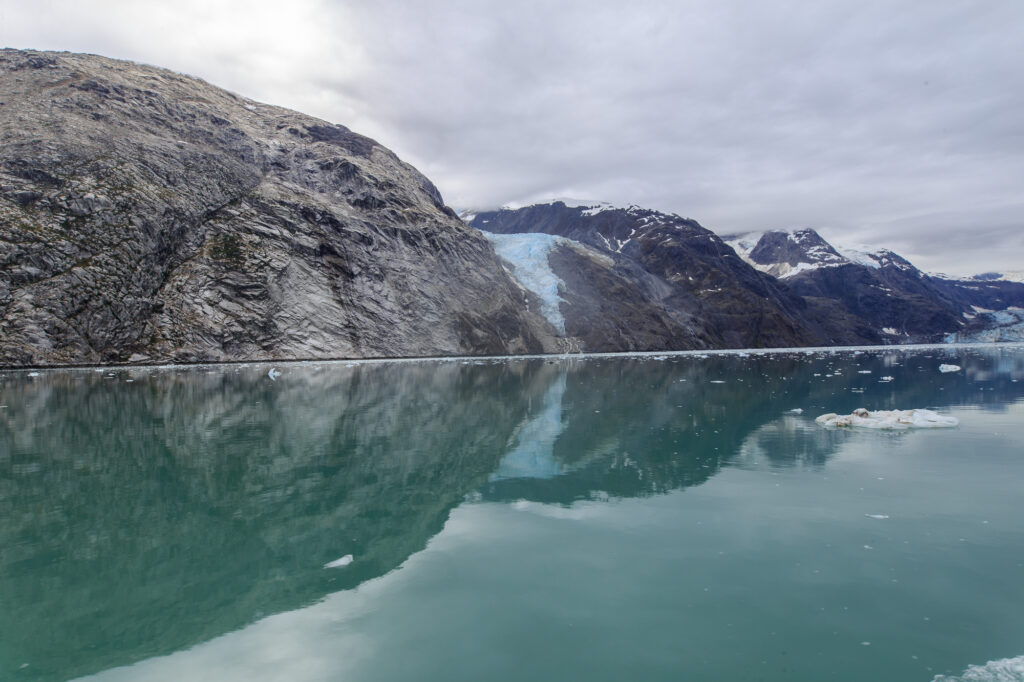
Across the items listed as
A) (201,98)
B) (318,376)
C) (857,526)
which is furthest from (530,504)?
(201,98)

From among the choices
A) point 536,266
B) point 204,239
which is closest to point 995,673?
point 204,239

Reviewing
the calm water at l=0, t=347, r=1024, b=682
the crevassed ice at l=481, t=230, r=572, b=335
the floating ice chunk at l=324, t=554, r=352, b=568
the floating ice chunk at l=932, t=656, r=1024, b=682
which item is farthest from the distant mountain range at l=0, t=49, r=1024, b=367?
the floating ice chunk at l=932, t=656, r=1024, b=682

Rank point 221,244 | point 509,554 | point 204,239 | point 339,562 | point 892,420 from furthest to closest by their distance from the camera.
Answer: point 204,239
point 221,244
point 892,420
point 509,554
point 339,562

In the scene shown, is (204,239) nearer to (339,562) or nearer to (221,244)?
(221,244)

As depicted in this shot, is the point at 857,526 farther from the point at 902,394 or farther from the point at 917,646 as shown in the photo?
the point at 902,394

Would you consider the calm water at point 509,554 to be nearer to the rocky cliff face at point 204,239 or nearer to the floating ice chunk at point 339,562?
the floating ice chunk at point 339,562

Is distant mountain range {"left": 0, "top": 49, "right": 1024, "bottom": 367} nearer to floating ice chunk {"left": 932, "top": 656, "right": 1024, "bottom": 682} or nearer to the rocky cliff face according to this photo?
the rocky cliff face
